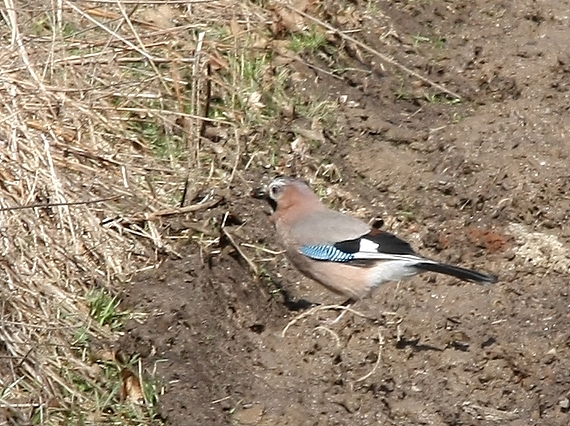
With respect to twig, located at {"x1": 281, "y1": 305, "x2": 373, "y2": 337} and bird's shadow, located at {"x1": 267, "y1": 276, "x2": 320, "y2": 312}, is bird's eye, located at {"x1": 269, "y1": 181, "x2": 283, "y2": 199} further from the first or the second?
twig, located at {"x1": 281, "y1": 305, "x2": 373, "y2": 337}

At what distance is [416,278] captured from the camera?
6508mm

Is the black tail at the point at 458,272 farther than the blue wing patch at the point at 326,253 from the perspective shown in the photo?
No

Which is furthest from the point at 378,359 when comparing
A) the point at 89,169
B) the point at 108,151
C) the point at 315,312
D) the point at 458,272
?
the point at 108,151

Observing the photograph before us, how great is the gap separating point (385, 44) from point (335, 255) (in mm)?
2478

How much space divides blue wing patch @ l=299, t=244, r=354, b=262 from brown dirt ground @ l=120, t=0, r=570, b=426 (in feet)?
0.77

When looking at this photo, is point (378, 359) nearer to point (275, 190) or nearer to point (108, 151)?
point (275, 190)

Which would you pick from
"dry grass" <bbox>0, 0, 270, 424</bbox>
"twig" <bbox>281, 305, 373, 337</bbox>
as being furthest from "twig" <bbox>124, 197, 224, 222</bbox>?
"twig" <bbox>281, 305, 373, 337</bbox>

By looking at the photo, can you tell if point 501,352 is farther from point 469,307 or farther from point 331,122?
point 331,122

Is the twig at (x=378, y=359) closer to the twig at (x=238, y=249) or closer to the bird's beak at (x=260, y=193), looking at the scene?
the twig at (x=238, y=249)

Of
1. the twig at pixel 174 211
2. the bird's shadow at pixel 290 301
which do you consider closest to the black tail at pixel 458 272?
the bird's shadow at pixel 290 301

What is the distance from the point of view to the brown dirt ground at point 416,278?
5391 mm

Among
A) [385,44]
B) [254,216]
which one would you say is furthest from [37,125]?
[385,44]

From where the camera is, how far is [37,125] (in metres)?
6.18

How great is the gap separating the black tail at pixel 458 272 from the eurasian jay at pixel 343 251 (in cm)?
2
